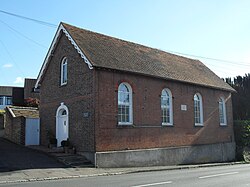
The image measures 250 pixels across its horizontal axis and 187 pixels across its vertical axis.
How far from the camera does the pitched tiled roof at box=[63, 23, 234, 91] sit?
63.2 feet

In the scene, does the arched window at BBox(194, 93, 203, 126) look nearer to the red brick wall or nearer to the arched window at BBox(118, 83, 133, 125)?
the red brick wall

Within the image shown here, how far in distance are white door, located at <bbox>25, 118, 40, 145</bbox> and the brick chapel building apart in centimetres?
52

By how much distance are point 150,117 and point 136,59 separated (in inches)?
173

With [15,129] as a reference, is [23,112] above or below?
above

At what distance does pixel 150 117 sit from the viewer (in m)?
20.5

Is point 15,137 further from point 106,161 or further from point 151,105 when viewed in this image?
point 151,105

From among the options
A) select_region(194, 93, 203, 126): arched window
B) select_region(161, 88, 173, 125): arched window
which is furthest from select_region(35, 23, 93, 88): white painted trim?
select_region(194, 93, 203, 126): arched window

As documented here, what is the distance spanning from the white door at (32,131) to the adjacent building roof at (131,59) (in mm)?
3061

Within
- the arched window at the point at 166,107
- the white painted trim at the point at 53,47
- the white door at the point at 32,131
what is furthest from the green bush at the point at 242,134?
the white door at the point at 32,131

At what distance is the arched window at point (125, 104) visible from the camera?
19000mm

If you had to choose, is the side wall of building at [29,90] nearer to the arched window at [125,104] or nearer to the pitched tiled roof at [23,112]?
the pitched tiled roof at [23,112]

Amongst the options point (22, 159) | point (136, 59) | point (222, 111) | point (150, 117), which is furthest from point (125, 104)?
point (222, 111)

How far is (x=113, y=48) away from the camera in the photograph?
21.6 metres

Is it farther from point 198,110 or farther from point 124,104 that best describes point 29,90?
point 124,104
